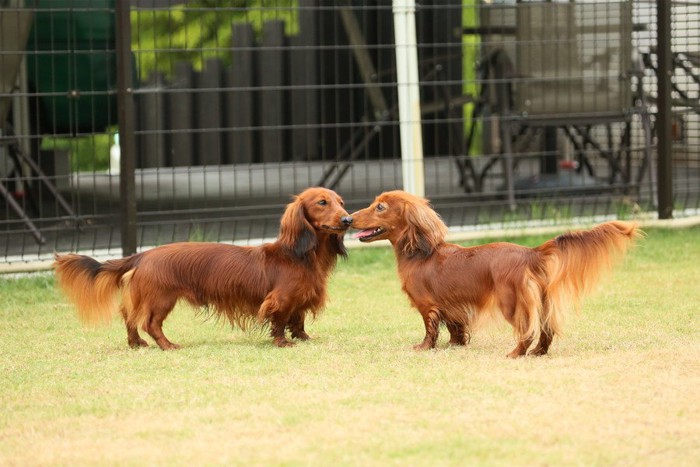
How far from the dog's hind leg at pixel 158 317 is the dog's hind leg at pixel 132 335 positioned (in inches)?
5.2

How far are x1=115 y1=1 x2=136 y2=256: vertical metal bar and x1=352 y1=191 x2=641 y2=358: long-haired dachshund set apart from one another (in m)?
2.62

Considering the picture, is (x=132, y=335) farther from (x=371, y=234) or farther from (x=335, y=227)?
(x=371, y=234)

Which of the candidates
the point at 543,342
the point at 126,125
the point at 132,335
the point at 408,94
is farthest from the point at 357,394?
the point at 408,94

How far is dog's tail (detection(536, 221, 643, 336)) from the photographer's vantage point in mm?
4629

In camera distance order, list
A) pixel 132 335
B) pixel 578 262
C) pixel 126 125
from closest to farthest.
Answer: pixel 578 262 → pixel 132 335 → pixel 126 125

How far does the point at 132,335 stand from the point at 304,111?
3474 mm

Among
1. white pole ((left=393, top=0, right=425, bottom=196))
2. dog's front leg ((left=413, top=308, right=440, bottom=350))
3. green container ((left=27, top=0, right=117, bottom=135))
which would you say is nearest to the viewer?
dog's front leg ((left=413, top=308, right=440, bottom=350))

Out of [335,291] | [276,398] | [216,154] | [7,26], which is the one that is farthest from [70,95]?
[276,398]

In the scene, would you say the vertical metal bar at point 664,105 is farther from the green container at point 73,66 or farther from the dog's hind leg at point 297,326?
the dog's hind leg at point 297,326

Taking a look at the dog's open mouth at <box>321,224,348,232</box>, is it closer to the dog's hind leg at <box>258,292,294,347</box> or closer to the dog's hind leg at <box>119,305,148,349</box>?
the dog's hind leg at <box>258,292,294,347</box>

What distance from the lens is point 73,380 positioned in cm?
460

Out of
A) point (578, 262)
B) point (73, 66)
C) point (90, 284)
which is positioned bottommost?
point (90, 284)

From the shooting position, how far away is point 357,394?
13.6 ft

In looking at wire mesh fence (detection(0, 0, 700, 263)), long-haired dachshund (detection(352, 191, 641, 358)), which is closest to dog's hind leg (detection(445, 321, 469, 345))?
long-haired dachshund (detection(352, 191, 641, 358))
